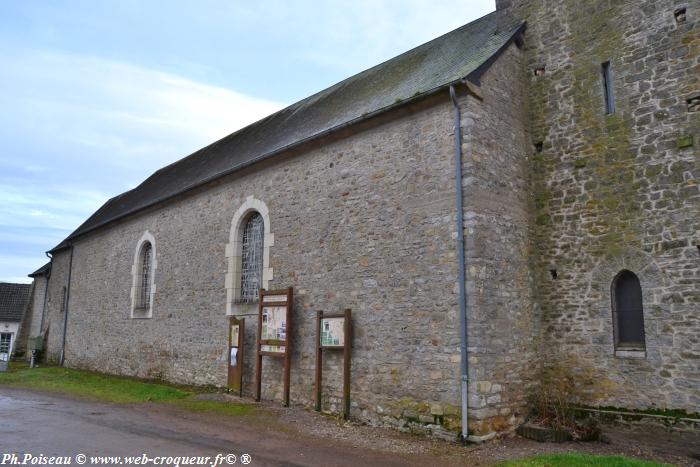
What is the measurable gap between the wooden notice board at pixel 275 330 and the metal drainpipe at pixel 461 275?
411cm

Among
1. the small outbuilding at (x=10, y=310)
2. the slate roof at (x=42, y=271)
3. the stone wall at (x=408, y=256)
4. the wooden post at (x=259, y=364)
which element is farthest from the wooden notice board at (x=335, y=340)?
the small outbuilding at (x=10, y=310)

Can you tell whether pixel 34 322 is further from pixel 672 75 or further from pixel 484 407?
pixel 672 75

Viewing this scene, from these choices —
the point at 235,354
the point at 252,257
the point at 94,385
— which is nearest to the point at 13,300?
the point at 94,385

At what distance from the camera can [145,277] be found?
18.4m

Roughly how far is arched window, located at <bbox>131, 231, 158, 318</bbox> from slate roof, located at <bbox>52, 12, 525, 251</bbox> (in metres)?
1.18

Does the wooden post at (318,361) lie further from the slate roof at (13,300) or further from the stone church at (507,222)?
the slate roof at (13,300)

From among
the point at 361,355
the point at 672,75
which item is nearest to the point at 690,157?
the point at 672,75

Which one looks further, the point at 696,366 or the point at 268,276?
the point at 268,276

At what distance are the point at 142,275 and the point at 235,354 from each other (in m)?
7.14

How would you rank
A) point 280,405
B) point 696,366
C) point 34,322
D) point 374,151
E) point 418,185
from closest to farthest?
point 696,366, point 418,185, point 374,151, point 280,405, point 34,322

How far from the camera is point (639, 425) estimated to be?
26.8 ft

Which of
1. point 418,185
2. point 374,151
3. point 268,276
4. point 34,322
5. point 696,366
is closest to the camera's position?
point 696,366

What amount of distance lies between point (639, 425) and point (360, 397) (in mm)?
4337

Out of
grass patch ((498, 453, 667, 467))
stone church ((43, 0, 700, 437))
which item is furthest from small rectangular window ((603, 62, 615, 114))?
grass patch ((498, 453, 667, 467))
